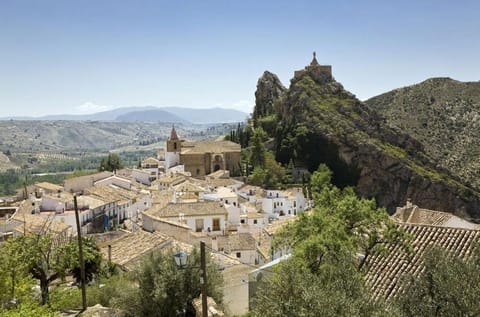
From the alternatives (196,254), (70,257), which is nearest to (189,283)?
(196,254)

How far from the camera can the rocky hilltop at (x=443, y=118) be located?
96.3 meters

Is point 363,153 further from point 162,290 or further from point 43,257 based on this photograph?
point 162,290

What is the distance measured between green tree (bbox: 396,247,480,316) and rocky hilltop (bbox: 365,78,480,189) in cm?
8395

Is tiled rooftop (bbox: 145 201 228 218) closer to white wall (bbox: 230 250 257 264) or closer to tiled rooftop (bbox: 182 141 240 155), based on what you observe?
white wall (bbox: 230 250 257 264)

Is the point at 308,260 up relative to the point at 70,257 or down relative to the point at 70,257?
up

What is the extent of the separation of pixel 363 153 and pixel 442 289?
77962 millimetres

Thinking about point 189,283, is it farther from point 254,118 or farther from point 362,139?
point 254,118

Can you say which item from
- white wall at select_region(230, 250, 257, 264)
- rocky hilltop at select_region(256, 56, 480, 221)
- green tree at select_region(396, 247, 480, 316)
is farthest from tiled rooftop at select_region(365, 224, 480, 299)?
rocky hilltop at select_region(256, 56, 480, 221)

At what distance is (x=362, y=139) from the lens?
8638 centimetres

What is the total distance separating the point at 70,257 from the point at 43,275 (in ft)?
3.85

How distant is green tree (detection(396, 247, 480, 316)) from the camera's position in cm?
901

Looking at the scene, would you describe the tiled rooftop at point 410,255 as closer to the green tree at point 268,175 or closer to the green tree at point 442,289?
the green tree at point 442,289

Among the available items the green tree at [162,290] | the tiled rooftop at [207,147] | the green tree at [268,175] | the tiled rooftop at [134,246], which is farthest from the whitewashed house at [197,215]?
the tiled rooftop at [207,147]

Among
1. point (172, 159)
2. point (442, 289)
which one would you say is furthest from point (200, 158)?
point (442, 289)
